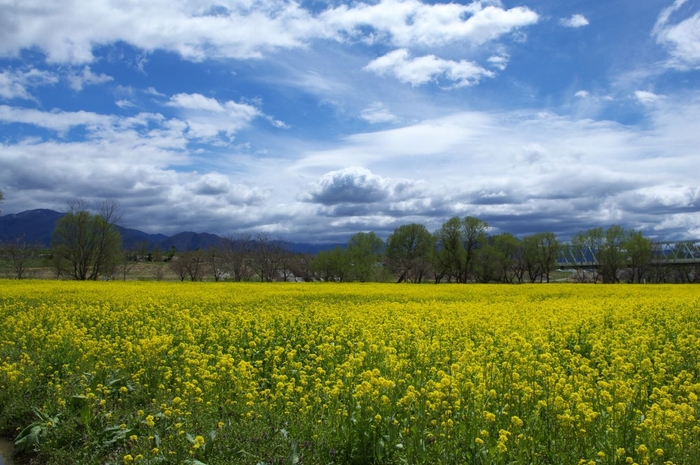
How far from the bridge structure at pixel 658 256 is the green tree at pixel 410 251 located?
29.5 meters

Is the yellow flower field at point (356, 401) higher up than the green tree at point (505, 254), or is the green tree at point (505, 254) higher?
the green tree at point (505, 254)

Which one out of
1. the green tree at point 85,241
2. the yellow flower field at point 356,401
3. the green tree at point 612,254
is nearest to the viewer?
the yellow flower field at point 356,401

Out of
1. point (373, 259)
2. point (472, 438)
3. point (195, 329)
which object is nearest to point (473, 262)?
point (373, 259)

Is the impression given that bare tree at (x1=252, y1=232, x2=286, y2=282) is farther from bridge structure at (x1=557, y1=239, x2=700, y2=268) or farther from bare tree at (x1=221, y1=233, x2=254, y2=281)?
bridge structure at (x1=557, y1=239, x2=700, y2=268)

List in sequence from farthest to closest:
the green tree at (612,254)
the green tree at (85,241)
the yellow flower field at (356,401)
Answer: the green tree at (612,254) → the green tree at (85,241) → the yellow flower field at (356,401)

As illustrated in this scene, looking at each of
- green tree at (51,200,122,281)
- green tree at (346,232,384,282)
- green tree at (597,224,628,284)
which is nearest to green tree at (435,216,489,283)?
green tree at (346,232,384,282)

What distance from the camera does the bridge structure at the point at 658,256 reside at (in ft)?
322

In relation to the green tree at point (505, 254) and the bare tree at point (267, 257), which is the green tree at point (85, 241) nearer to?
the bare tree at point (267, 257)

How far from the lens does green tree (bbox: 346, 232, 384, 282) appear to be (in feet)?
267

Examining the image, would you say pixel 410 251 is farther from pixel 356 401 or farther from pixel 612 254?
pixel 356 401

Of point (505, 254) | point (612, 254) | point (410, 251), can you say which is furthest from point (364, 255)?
point (612, 254)

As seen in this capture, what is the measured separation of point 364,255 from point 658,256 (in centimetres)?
6084

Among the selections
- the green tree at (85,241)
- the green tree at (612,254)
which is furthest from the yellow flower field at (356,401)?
the green tree at (612,254)

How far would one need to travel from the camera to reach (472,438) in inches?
228
